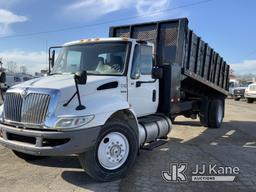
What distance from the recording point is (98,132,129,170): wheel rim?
5.66 meters

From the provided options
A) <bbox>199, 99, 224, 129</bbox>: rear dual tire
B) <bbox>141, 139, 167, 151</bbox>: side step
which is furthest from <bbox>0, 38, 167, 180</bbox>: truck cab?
<bbox>199, 99, 224, 129</bbox>: rear dual tire

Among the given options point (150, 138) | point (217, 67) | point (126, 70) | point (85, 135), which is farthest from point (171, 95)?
point (217, 67)

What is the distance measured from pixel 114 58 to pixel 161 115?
211cm

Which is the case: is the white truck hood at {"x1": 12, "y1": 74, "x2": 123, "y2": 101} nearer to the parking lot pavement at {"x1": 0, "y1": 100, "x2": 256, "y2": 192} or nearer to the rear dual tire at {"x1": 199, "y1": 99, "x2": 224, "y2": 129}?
the parking lot pavement at {"x1": 0, "y1": 100, "x2": 256, "y2": 192}

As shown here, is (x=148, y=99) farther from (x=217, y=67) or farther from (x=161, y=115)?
(x=217, y=67)

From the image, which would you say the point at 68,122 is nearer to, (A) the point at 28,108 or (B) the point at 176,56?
(A) the point at 28,108

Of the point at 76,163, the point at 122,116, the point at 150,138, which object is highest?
the point at 122,116

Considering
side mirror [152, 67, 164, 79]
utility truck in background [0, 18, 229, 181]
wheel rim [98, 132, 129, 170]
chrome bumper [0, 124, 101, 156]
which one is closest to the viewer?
chrome bumper [0, 124, 101, 156]

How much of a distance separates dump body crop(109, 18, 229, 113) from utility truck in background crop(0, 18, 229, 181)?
0.08 ft

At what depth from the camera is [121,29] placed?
9531mm

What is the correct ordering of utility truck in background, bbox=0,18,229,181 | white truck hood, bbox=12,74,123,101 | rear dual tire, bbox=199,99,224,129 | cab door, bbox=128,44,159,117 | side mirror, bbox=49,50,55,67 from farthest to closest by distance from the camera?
rear dual tire, bbox=199,99,224,129 < side mirror, bbox=49,50,55,67 < cab door, bbox=128,44,159,117 < white truck hood, bbox=12,74,123,101 < utility truck in background, bbox=0,18,229,181

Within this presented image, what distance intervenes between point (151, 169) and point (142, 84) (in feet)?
5.68

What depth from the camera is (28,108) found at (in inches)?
213

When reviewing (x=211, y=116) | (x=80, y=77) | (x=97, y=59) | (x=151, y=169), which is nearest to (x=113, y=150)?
→ (x=151, y=169)
